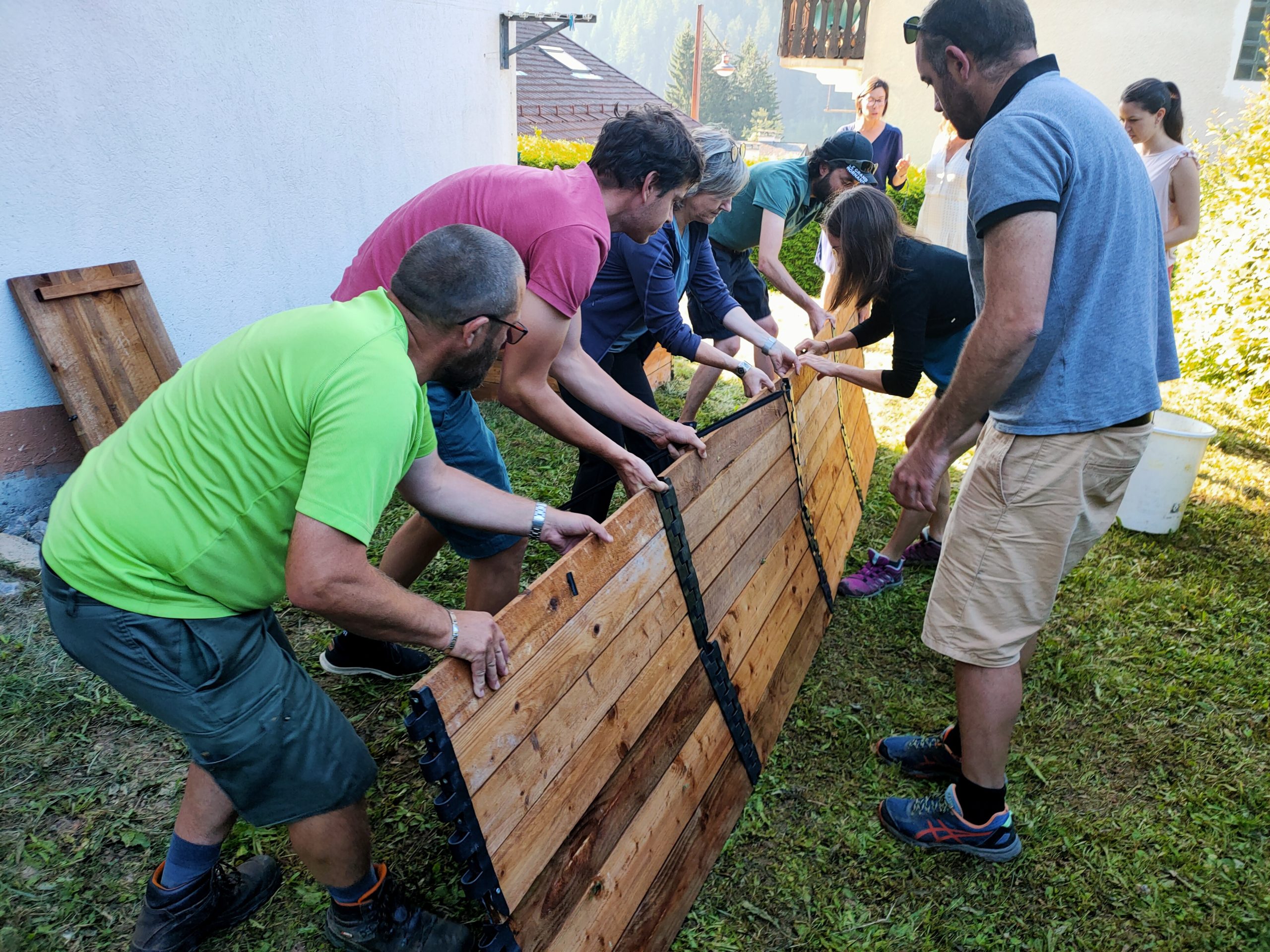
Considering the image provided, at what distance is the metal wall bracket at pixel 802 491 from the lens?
144 inches

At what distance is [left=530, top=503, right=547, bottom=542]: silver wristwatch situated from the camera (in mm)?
2264

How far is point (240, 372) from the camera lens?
71.1 inches

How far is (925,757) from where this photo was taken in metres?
3.18

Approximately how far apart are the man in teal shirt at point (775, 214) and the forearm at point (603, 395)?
1.82m

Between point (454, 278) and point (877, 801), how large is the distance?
239cm

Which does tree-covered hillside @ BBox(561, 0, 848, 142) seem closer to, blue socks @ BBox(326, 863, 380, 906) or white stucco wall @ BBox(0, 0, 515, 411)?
white stucco wall @ BBox(0, 0, 515, 411)

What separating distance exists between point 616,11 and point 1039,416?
19991 centimetres

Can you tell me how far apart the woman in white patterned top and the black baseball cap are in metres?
2.47

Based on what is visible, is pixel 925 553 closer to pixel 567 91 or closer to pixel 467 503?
pixel 467 503

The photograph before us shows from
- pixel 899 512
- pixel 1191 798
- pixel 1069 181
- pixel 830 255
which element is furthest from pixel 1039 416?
pixel 830 255

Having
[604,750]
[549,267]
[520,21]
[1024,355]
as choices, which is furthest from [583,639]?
[520,21]

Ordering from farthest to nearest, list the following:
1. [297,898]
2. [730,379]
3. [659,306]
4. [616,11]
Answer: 1. [616,11]
2. [730,379]
3. [659,306]
4. [297,898]

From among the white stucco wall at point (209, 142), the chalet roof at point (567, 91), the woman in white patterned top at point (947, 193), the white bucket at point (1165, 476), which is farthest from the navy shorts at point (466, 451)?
the chalet roof at point (567, 91)

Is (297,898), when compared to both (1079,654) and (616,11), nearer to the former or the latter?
(1079,654)
